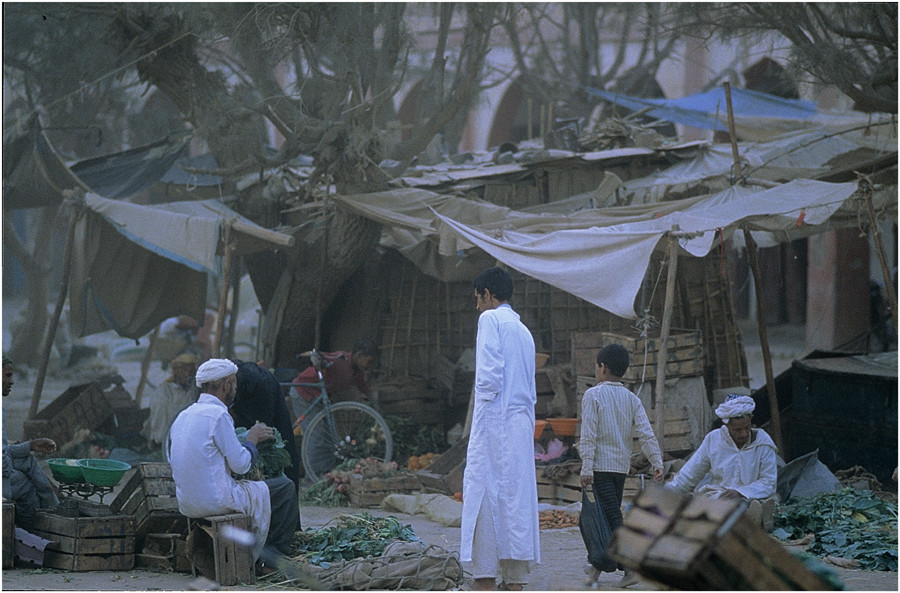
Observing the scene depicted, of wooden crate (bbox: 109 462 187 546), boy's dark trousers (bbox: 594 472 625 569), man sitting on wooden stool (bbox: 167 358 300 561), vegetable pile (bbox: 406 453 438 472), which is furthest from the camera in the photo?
vegetable pile (bbox: 406 453 438 472)

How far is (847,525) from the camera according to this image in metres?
6.48

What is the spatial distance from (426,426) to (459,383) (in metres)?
0.58

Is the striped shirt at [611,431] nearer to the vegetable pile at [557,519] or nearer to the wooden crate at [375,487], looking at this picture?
the vegetable pile at [557,519]

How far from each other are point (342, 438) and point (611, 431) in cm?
426

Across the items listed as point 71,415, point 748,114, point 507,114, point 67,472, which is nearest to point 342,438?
point 71,415

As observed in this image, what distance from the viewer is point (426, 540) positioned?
684 cm

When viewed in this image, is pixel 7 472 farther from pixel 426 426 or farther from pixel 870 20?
pixel 870 20

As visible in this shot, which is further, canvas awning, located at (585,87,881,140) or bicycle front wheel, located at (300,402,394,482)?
canvas awning, located at (585,87,881,140)

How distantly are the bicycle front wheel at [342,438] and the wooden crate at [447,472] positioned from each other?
0.51 metres

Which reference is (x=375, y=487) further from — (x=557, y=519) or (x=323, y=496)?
(x=557, y=519)

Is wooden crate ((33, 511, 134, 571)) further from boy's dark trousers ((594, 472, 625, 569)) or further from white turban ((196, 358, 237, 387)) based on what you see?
boy's dark trousers ((594, 472, 625, 569))

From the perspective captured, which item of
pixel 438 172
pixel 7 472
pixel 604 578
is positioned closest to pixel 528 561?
pixel 604 578

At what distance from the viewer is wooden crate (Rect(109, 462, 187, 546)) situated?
573 cm

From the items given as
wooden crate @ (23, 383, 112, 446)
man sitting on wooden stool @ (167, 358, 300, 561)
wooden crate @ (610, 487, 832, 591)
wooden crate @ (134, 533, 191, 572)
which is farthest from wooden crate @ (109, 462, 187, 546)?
wooden crate @ (23, 383, 112, 446)
